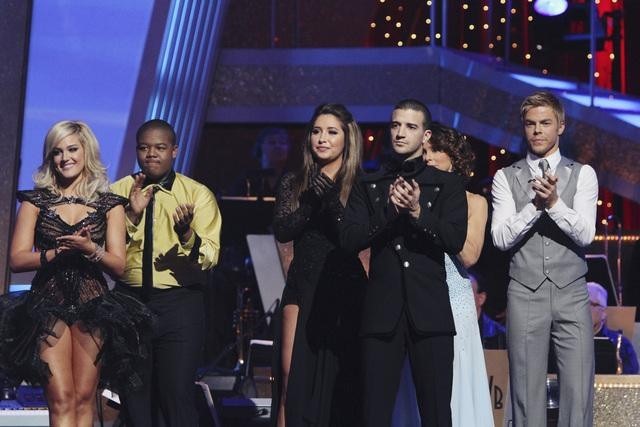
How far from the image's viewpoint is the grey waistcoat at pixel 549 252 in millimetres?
5172

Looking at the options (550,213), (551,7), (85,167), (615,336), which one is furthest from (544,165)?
(551,7)

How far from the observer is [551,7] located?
34.0ft

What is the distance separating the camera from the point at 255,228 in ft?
28.5

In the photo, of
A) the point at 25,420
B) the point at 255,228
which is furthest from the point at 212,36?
the point at 25,420

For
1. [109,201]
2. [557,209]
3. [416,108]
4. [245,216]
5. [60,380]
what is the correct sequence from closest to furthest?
1. [60,380]
2. [416,108]
3. [109,201]
4. [557,209]
5. [245,216]

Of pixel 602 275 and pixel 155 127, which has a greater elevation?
pixel 155 127

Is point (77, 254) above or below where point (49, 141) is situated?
below

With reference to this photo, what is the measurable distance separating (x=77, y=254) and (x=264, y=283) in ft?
9.91

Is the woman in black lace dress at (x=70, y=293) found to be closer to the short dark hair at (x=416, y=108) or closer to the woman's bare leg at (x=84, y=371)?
the woman's bare leg at (x=84, y=371)

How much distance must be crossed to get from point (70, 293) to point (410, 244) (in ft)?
4.34

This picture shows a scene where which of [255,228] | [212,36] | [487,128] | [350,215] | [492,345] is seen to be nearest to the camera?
[350,215]

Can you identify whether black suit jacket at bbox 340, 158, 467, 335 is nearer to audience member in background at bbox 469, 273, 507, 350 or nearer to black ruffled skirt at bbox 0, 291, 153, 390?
black ruffled skirt at bbox 0, 291, 153, 390

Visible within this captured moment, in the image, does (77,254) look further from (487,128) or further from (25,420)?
(487,128)

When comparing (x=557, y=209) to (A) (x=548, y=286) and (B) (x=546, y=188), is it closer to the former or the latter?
(B) (x=546, y=188)
